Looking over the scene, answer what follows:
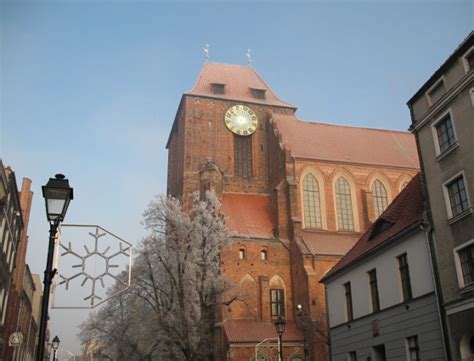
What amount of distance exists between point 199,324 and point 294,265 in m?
10.9

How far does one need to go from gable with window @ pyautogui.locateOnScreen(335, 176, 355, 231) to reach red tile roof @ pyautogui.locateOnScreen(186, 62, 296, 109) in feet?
35.3

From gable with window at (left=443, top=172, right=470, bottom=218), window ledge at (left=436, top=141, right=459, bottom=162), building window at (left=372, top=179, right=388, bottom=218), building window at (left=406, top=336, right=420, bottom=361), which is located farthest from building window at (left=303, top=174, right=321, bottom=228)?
gable with window at (left=443, top=172, right=470, bottom=218)

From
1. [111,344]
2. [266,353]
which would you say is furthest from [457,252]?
[111,344]

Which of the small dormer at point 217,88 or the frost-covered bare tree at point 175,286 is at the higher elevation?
the small dormer at point 217,88

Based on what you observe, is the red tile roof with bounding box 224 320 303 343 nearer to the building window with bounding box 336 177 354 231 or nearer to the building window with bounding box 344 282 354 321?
the building window with bounding box 336 177 354 231

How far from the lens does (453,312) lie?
1505 centimetres

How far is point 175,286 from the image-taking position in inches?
1179

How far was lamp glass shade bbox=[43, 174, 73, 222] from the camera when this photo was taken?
26.4 feet

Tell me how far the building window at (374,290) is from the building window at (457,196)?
5014 millimetres

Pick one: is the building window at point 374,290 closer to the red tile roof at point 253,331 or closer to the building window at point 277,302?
the red tile roof at point 253,331

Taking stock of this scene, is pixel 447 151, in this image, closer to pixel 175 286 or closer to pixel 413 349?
pixel 413 349

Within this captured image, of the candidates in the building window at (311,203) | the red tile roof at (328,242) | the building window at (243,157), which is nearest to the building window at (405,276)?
the red tile roof at (328,242)

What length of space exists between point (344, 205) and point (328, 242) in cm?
500

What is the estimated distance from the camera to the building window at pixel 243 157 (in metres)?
47.5
